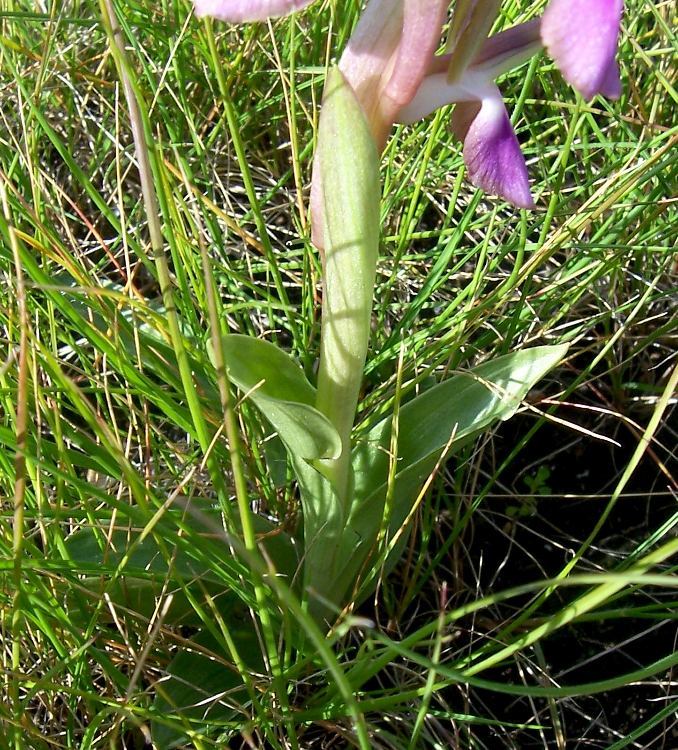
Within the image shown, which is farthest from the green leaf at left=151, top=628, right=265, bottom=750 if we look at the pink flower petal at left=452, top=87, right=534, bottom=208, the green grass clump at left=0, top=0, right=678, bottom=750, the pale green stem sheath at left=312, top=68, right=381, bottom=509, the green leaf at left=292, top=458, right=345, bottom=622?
the pink flower petal at left=452, top=87, right=534, bottom=208

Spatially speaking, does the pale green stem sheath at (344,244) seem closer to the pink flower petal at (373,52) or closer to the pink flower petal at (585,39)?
the pink flower petal at (373,52)

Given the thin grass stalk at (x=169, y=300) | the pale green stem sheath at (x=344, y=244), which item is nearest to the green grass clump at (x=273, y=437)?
the thin grass stalk at (x=169, y=300)

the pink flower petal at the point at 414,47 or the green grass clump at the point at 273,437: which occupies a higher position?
the pink flower petal at the point at 414,47

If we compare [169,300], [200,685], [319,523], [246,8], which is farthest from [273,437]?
[246,8]

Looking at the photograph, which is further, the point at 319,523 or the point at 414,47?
the point at 319,523

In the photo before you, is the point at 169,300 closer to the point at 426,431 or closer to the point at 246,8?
the point at 246,8

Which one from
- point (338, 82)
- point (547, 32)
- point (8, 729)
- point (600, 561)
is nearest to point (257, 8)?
point (338, 82)

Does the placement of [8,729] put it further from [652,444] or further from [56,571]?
[652,444]
